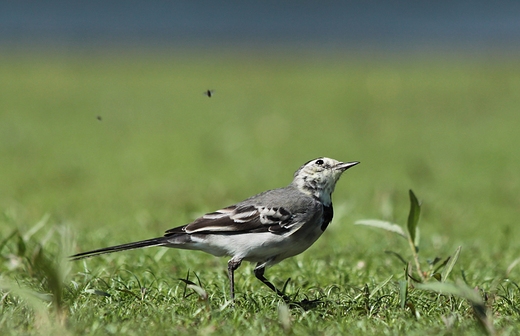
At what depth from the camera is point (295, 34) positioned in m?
31.8

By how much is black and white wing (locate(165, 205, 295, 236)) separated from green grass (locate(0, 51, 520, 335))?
11.7 inches

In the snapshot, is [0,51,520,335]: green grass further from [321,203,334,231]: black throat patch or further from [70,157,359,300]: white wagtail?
[321,203,334,231]: black throat patch

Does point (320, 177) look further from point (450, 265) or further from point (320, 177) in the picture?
point (450, 265)

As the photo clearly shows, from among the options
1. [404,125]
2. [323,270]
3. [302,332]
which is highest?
[302,332]

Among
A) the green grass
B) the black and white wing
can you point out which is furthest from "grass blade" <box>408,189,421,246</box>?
the black and white wing

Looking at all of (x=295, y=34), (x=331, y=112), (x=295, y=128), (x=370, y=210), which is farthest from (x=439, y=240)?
(x=295, y=34)

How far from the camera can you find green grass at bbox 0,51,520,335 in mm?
4391

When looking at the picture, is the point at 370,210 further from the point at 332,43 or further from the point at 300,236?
the point at 332,43

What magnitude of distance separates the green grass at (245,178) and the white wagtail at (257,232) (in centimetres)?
23

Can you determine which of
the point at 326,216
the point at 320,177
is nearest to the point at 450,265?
the point at 326,216

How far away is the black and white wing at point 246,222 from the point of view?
16.2 ft

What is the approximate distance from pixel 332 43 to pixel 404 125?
14625 mm

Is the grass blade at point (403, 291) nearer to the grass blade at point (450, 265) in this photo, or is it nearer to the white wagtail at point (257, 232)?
the grass blade at point (450, 265)

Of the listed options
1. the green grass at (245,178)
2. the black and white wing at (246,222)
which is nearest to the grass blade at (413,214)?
the green grass at (245,178)
